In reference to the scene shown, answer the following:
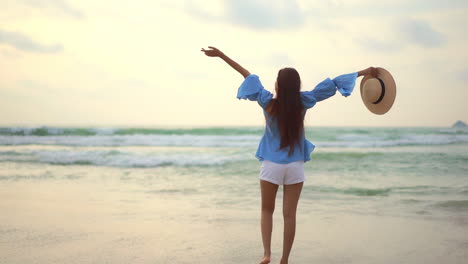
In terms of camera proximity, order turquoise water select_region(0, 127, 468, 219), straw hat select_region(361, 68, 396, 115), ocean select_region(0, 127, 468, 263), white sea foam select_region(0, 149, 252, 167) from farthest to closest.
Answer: white sea foam select_region(0, 149, 252, 167) < turquoise water select_region(0, 127, 468, 219) < ocean select_region(0, 127, 468, 263) < straw hat select_region(361, 68, 396, 115)

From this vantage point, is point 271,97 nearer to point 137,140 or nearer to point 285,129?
point 285,129

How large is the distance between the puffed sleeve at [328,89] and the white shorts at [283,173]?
0.47 m

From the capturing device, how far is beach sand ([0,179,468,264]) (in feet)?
14.3

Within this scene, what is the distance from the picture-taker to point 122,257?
14.0 feet

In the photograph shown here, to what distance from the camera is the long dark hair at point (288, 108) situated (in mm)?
3566

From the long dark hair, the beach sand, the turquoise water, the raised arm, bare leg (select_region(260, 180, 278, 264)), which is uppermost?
the raised arm

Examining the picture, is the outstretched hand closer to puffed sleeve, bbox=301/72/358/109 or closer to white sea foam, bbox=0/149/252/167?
puffed sleeve, bbox=301/72/358/109

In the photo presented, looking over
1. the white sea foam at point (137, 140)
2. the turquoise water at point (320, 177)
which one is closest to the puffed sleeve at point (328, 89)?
the turquoise water at point (320, 177)

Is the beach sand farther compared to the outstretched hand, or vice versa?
the beach sand

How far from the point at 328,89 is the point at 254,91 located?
570mm

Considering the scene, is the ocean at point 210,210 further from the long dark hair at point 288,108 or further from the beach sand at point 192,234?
the long dark hair at point 288,108

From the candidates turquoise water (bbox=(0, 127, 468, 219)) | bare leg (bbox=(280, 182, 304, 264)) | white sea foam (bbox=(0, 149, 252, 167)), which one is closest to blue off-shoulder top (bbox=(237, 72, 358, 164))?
bare leg (bbox=(280, 182, 304, 264))

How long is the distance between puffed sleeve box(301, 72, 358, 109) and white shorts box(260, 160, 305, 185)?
474mm

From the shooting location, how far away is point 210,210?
6453mm
